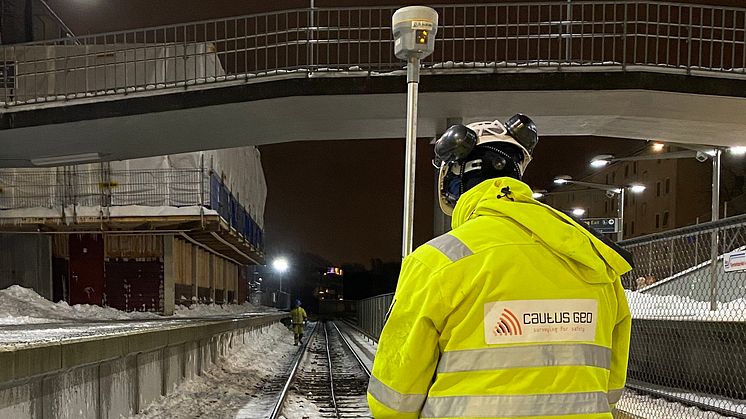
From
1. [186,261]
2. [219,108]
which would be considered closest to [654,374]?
[219,108]

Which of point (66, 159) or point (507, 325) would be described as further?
point (66, 159)

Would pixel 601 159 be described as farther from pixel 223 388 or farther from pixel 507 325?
pixel 507 325

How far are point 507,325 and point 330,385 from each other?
14024 mm

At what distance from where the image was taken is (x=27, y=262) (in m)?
23.2

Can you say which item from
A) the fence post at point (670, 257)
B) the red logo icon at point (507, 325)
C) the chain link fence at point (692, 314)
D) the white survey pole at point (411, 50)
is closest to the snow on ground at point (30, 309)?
the white survey pole at point (411, 50)

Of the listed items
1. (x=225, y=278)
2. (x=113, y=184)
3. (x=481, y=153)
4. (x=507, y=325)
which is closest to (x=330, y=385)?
(x=113, y=184)

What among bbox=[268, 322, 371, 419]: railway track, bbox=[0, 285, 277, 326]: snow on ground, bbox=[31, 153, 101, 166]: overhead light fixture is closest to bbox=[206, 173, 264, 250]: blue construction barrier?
bbox=[0, 285, 277, 326]: snow on ground

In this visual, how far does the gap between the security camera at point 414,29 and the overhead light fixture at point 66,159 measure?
11048mm

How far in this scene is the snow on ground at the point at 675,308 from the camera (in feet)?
26.9

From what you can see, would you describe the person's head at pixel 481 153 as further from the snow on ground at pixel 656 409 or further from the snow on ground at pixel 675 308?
the snow on ground at pixel 675 308

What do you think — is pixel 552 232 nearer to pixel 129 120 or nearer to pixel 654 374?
pixel 654 374

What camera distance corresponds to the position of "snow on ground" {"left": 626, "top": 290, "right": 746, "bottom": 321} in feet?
26.9

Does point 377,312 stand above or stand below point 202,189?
below

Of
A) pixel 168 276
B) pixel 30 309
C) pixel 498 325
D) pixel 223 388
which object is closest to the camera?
pixel 498 325
